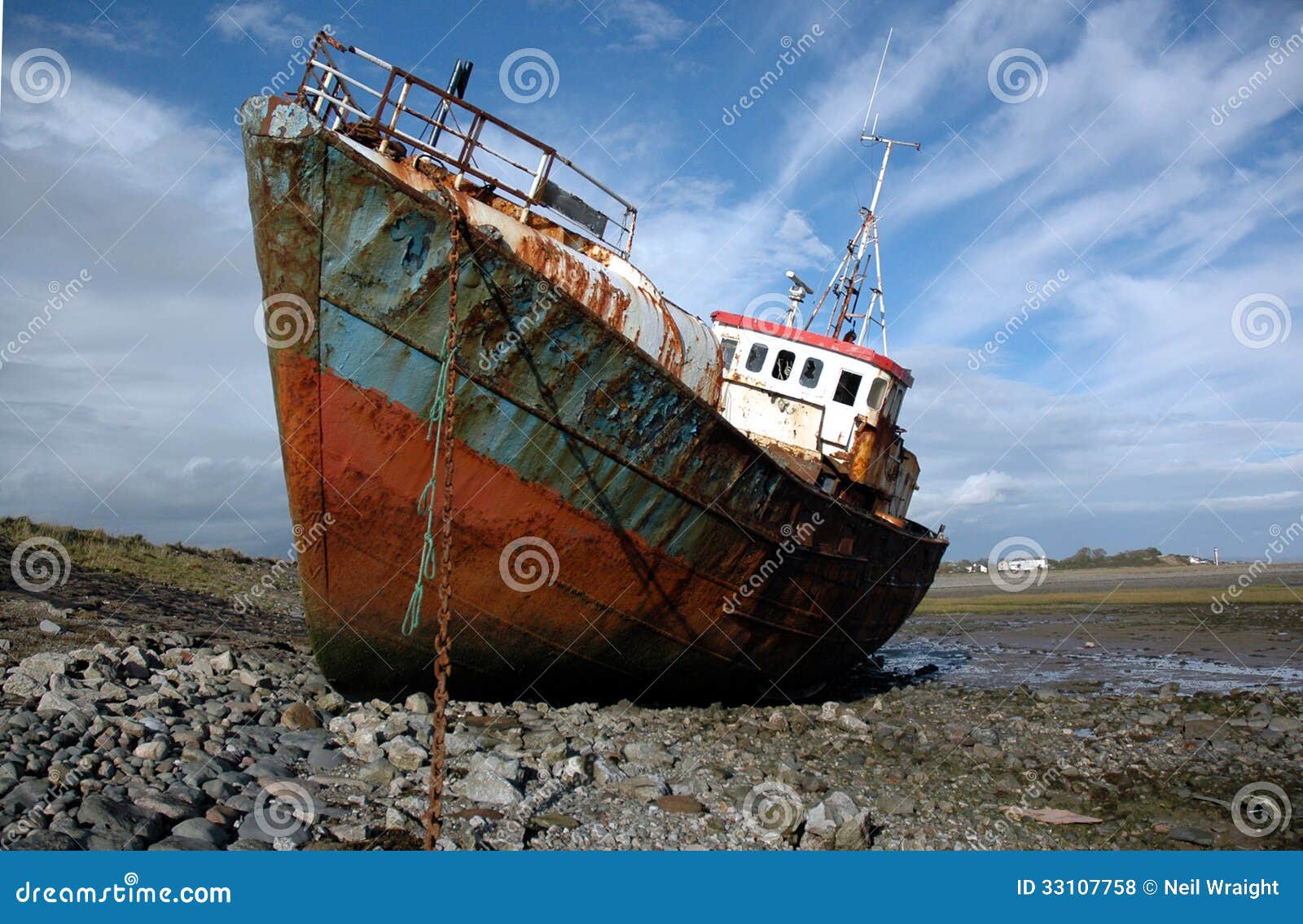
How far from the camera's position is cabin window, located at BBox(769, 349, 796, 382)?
31.9 ft

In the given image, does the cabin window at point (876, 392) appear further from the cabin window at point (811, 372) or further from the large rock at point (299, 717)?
the large rock at point (299, 717)

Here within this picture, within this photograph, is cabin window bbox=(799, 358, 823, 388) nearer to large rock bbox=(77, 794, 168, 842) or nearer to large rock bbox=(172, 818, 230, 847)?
large rock bbox=(172, 818, 230, 847)

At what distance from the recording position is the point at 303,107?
483 centimetres

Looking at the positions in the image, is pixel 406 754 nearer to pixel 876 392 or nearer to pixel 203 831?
pixel 203 831

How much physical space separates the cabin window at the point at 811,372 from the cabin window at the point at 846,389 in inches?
9.8

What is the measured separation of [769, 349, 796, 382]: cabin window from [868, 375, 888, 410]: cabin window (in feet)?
3.13

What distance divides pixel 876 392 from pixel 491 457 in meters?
5.64

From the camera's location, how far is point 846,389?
9.71 m

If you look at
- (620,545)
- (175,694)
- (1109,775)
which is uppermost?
(620,545)

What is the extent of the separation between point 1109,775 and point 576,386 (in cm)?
500

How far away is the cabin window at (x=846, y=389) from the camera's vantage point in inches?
381

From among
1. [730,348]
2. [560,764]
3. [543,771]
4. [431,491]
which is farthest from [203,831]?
[730,348]

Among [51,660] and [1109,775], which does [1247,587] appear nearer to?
[1109,775]

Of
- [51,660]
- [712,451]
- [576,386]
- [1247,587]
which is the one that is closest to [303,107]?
[576,386]
